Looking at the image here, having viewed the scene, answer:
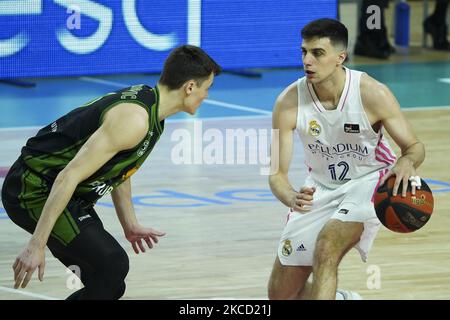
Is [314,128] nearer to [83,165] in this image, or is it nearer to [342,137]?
[342,137]

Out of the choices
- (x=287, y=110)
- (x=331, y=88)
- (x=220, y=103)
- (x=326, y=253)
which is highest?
(x=331, y=88)

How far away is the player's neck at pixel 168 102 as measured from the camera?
543 cm

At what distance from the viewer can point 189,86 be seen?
5441 mm

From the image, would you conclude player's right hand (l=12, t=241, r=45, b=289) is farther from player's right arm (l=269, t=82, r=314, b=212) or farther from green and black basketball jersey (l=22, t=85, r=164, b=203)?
player's right arm (l=269, t=82, r=314, b=212)

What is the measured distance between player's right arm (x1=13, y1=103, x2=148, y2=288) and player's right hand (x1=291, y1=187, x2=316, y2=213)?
83 centimetres

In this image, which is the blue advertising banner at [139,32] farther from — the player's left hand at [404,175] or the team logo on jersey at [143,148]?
the player's left hand at [404,175]

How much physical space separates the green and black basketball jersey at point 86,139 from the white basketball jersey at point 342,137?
3.15 ft

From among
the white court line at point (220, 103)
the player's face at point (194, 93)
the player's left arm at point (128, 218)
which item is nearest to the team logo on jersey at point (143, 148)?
the player's face at point (194, 93)

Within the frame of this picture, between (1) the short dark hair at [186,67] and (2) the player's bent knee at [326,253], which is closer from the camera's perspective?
(1) the short dark hair at [186,67]

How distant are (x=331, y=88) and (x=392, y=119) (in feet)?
1.18

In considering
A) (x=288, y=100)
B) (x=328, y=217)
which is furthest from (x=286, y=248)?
(x=288, y=100)

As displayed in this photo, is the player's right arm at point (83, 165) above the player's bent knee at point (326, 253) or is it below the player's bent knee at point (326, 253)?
above
